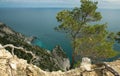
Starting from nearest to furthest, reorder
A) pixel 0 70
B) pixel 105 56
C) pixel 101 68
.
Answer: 1. pixel 0 70
2. pixel 101 68
3. pixel 105 56

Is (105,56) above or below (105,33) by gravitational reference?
below

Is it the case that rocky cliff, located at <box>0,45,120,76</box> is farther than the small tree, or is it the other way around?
the small tree

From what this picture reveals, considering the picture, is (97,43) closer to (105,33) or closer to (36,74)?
(105,33)

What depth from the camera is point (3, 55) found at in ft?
19.1

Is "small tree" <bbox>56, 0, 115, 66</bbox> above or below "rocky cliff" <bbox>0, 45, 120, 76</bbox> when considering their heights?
below

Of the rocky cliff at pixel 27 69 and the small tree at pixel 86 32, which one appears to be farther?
the small tree at pixel 86 32

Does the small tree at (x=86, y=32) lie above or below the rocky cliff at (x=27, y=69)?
below

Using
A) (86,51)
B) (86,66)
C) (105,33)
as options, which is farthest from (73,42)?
(86,66)

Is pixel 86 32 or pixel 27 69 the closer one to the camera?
pixel 27 69

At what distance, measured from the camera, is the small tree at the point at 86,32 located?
76.1ft

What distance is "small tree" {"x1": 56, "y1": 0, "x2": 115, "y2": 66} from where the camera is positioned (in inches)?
913

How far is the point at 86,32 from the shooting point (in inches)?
941

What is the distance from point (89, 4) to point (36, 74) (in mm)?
17818

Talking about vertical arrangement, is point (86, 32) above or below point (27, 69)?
below
